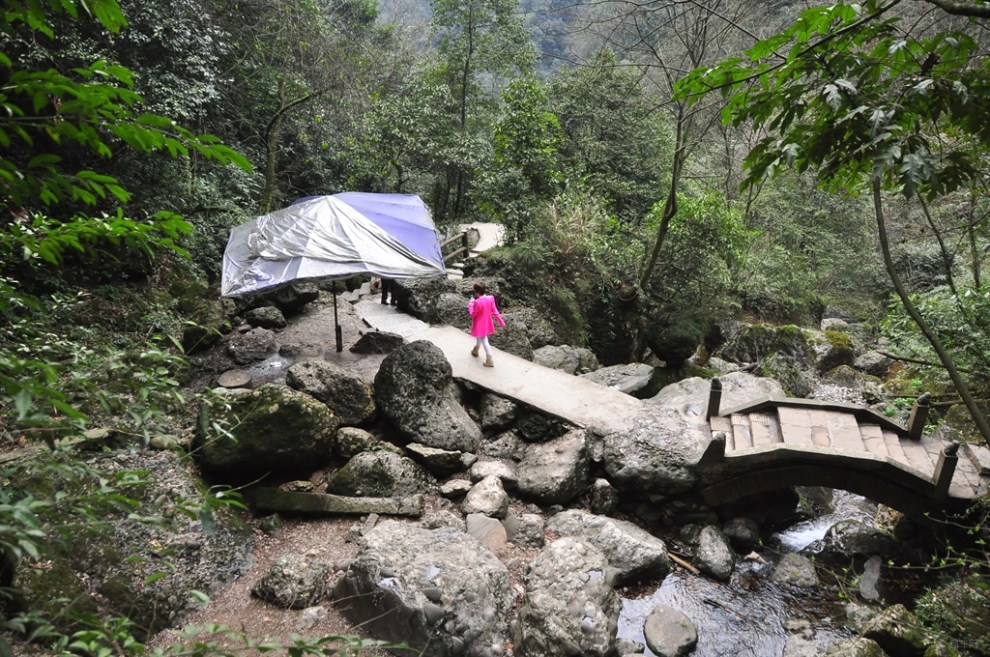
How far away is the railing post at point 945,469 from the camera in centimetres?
623

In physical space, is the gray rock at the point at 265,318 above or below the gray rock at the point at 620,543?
above

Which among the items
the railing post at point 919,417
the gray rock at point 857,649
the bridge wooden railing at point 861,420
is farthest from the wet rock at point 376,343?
Answer: the railing post at point 919,417

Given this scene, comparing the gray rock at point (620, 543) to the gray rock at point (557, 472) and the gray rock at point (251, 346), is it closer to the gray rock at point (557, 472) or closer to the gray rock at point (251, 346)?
the gray rock at point (557, 472)

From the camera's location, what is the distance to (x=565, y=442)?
7645 mm

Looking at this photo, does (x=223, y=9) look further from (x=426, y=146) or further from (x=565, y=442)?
(x=565, y=442)

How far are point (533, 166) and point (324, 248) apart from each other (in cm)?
671

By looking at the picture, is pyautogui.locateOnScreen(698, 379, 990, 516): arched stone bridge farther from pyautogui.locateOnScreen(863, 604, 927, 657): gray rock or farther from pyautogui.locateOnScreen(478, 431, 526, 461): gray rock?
pyautogui.locateOnScreen(478, 431, 526, 461): gray rock

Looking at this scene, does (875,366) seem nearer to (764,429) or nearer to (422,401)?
(764,429)

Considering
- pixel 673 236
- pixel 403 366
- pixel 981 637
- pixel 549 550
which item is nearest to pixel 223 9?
pixel 403 366

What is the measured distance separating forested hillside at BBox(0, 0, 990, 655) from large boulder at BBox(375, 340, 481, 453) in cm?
261

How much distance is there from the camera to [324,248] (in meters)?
7.84

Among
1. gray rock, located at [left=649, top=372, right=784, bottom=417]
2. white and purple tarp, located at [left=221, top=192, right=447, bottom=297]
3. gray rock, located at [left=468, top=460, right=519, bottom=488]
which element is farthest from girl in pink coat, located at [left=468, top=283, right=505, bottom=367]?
gray rock, located at [left=649, top=372, right=784, bottom=417]

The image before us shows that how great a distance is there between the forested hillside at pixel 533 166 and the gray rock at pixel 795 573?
270 cm

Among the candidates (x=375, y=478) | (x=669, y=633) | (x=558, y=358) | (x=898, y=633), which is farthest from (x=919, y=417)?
(x=375, y=478)
